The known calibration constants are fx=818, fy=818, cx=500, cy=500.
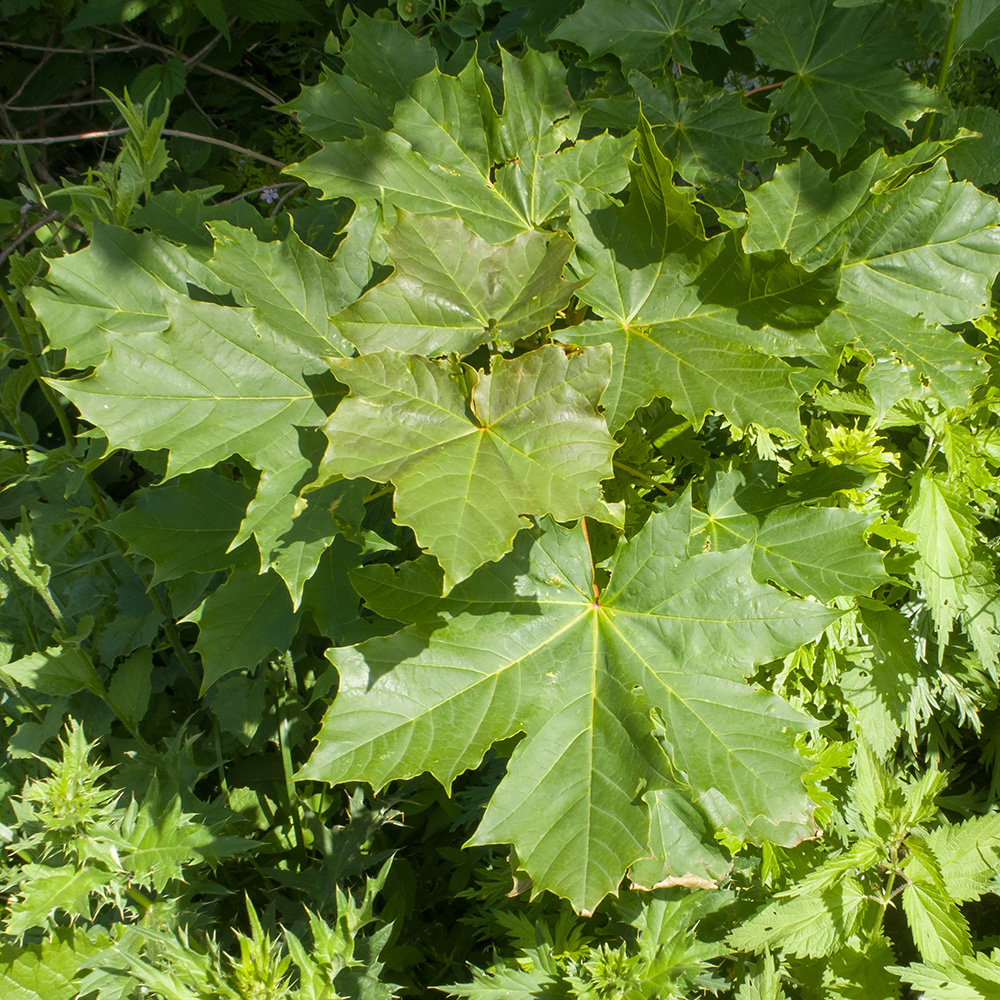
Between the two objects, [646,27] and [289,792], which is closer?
[646,27]

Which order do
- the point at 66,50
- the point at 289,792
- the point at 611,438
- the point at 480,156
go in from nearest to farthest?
the point at 611,438 < the point at 480,156 < the point at 289,792 < the point at 66,50

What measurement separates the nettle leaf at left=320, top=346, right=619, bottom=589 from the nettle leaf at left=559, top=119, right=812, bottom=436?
0.42 feet

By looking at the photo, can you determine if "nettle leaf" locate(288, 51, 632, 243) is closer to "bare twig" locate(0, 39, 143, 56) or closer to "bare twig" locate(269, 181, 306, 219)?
"bare twig" locate(269, 181, 306, 219)

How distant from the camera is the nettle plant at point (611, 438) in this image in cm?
108

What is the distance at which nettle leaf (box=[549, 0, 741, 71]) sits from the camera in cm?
163

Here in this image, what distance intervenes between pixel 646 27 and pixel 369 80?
1.87 ft

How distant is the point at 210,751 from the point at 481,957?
0.82m

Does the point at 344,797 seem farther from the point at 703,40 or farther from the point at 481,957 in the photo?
the point at 703,40

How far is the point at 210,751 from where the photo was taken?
6.46ft

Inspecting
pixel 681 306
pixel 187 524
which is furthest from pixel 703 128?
pixel 187 524

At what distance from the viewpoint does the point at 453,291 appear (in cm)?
113

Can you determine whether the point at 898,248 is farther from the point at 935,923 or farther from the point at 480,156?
the point at 935,923

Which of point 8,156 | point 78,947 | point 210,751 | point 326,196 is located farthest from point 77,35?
point 78,947

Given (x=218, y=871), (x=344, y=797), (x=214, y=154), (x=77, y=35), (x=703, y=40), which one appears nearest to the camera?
(x=703, y=40)
